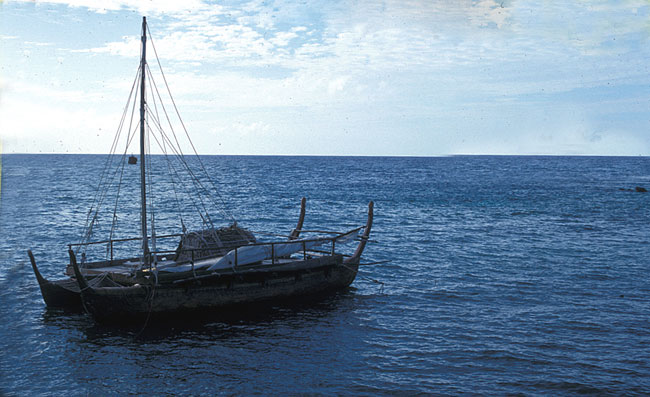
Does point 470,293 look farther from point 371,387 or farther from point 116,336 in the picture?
point 116,336

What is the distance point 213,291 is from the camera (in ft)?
66.9

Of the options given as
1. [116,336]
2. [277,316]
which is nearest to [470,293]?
[277,316]

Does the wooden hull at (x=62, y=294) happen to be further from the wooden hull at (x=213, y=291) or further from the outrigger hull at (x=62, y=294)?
the wooden hull at (x=213, y=291)

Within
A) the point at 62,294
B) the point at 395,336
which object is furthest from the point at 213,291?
the point at 395,336

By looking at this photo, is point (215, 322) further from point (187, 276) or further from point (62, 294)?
point (62, 294)

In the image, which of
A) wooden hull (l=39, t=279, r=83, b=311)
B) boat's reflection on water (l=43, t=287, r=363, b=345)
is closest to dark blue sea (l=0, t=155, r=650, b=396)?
boat's reflection on water (l=43, t=287, r=363, b=345)

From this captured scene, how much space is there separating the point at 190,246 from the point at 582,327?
53.6 ft

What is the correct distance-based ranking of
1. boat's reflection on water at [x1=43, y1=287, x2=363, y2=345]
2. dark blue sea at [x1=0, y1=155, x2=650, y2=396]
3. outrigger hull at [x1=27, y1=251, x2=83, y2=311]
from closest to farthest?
dark blue sea at [x1=0, y1=155, x2=650, y2=396], boat's reflection on water at [x1=43, y1=287, x2=363, y2=345], outrigger hull at [x1=27, y1=251, x2=83, y2=311]

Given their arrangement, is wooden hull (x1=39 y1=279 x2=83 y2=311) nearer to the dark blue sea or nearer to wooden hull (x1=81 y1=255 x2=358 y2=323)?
the dark blue sea

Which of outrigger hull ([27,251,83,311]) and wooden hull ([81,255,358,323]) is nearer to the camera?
wooden hull ([81,255,358,323])

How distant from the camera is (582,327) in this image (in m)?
19.8

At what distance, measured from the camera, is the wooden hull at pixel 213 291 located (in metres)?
18.9

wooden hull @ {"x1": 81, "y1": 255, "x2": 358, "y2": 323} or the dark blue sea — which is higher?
wooden hull @ {"x1": 81, "y1": 255, "x2": 358, "y2": 323}

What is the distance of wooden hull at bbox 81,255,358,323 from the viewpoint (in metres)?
18.9
